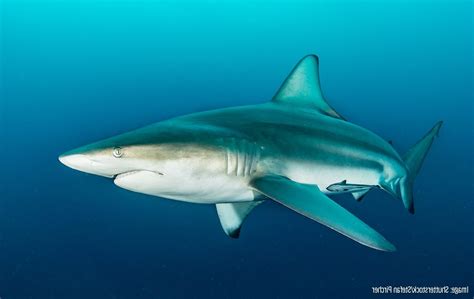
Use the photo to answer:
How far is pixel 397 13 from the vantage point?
58031 millimetres

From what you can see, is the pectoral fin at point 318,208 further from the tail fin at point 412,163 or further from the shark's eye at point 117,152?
the tail fin at point 412,163

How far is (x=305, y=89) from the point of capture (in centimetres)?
415

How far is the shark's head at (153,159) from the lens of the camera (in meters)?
2.21

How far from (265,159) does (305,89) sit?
1.48 metres

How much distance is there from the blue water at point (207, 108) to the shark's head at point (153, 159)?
6544 millimetres

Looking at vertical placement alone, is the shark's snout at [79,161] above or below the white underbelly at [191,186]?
above

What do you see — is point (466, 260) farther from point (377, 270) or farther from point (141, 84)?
point (141, 84)

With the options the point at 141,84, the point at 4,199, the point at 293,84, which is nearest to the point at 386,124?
the point at 141,84

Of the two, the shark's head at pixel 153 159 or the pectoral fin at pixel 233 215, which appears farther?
the pectoral fin at pixel 233 215

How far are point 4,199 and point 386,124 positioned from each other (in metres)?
33.2

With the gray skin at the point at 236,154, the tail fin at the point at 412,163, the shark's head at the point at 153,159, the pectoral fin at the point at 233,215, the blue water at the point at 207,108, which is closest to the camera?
the shark's head at the point at 153,159

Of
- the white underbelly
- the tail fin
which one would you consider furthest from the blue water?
the white underbelly

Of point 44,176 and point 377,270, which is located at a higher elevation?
point 44,176

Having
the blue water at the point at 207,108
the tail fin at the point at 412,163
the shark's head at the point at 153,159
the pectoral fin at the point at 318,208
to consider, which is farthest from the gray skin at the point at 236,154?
the blue water at the point at 207,108
